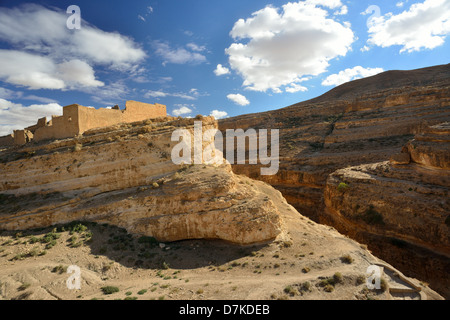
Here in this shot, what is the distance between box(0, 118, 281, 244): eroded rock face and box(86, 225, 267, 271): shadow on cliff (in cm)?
36

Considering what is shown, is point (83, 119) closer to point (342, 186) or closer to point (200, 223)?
point (200, 223)

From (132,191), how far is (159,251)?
11.2 feet

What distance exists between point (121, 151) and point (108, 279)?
639 cm

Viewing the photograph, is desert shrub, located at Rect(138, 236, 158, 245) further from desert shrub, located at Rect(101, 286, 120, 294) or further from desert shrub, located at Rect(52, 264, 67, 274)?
desert shrub, located at Rect(52, 264, 67, 274)

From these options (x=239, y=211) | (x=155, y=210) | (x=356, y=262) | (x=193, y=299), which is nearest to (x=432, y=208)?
(x=356, y=262)

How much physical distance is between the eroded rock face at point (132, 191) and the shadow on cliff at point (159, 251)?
363 mm

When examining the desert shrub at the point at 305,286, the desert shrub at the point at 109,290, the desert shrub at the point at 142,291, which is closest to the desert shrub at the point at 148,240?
the desert shrub at the point at 109,290

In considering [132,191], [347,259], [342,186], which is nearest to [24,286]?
[132,191]

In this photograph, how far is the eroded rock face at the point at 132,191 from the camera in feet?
36.7

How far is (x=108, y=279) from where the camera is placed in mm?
9172

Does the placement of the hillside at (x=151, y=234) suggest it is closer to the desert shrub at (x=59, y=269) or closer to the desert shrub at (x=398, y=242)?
the desert shrub at (x=59, y=269)

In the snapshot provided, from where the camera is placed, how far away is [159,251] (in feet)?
34.9
